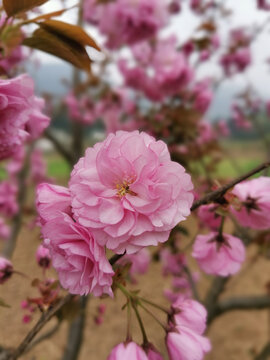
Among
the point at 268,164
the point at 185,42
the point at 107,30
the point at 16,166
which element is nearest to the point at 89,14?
the point at 107,30

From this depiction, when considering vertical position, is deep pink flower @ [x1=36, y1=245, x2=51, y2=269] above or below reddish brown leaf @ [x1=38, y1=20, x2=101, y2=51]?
below

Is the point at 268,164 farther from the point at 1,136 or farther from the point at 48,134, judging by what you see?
the point at 48,134

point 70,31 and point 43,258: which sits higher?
point 70,31

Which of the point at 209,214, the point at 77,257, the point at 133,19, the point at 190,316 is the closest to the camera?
the point at 77,257

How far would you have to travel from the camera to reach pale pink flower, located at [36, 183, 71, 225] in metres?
0.35

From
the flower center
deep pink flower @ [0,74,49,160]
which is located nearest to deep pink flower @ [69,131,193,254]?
the flower center

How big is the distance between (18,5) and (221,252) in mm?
440

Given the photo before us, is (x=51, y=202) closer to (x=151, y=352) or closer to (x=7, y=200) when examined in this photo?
(x=151, y=352)

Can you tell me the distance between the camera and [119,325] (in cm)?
206

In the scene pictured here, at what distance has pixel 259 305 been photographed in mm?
1348

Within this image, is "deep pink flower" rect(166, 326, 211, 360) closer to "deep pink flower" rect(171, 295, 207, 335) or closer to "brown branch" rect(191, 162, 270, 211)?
"deep pink flower" rect(171, 295, 207, 335)

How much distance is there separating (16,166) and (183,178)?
2.39m

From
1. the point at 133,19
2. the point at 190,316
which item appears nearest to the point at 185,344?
the point at 190,316

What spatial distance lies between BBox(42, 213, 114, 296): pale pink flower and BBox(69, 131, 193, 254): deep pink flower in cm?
1
